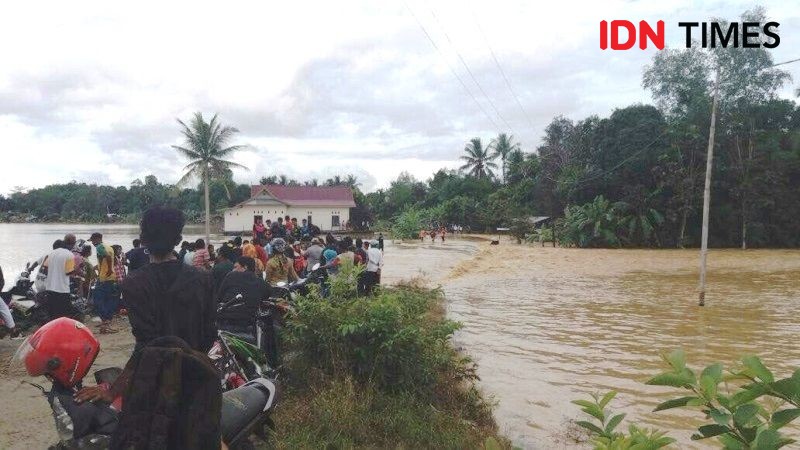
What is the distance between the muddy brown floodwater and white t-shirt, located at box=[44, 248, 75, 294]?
913 millimetres

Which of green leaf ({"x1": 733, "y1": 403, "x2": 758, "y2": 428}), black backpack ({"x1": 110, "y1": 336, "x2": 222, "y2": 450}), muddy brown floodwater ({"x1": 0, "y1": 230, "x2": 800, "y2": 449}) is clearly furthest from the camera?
muddy brown floodwater ({"x1": 0, "y1": 230, "x2": 800, "y2": 449})

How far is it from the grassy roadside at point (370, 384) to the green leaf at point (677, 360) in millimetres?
3406

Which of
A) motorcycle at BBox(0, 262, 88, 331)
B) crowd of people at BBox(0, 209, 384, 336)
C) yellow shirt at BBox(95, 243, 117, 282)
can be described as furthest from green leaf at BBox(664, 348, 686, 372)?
yellow shirt at BBox(95, 243, 117, 282)

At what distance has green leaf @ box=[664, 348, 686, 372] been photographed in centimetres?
144

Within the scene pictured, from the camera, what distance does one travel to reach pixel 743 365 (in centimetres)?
141

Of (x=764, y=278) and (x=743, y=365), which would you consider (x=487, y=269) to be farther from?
(x=743, y=365)

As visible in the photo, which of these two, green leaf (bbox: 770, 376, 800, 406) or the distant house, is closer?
Answer: green leaf (bbox: 770, 376, 800, 406)

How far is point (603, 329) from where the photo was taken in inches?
491

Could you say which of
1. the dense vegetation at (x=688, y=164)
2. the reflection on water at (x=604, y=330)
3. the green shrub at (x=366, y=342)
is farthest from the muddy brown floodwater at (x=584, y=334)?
the dense vegetation at (x=688, y=164)

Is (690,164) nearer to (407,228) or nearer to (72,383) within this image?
(407,228)

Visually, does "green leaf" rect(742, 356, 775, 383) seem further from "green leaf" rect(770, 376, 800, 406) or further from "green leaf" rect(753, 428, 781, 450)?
"green leaf" rect(753, 428, 781, 450)

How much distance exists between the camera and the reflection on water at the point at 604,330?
749cm

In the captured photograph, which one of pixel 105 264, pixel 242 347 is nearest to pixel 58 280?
pixel 105 264

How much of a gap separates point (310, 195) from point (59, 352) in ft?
178
